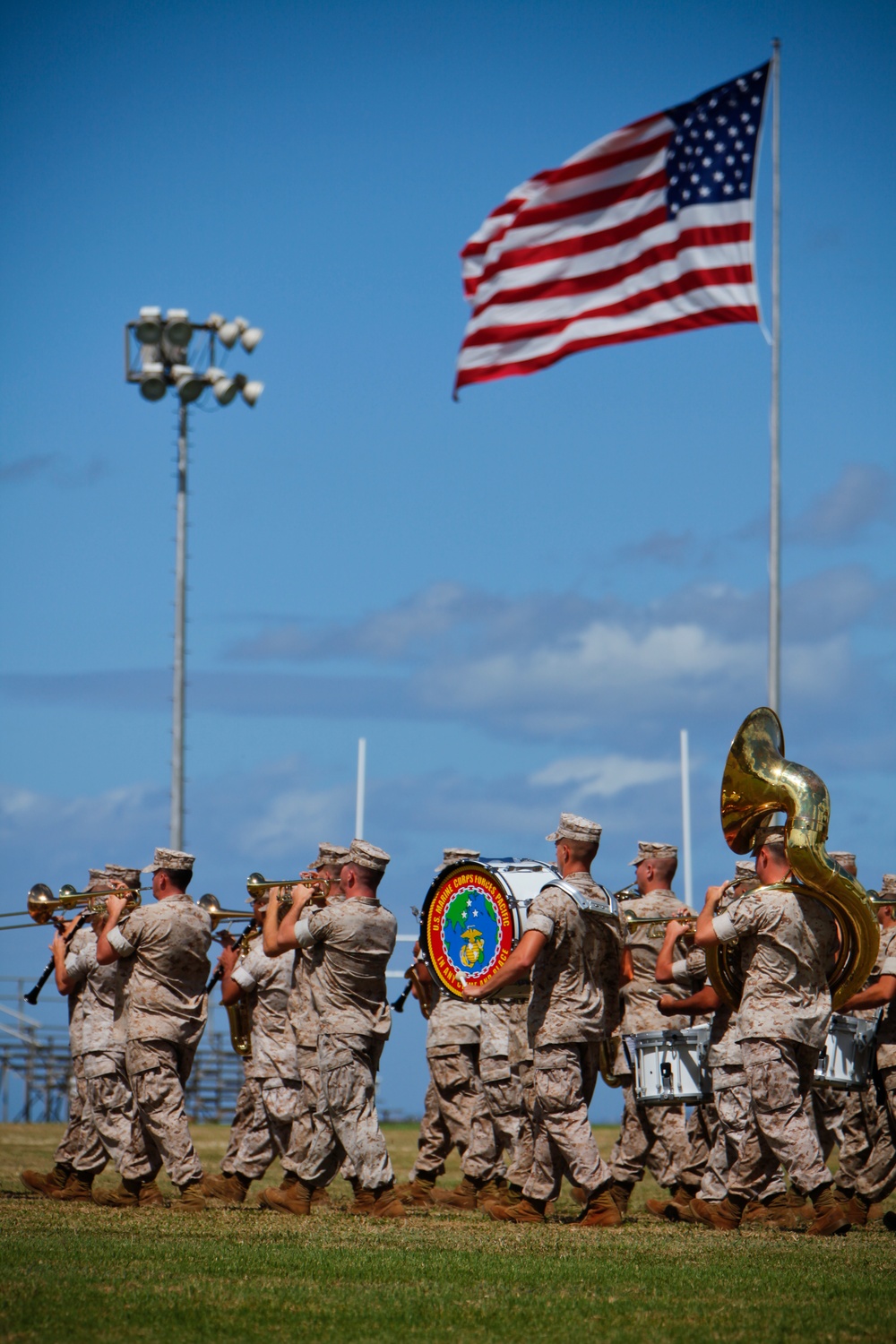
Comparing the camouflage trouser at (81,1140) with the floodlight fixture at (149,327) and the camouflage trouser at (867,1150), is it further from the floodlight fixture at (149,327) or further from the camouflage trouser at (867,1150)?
the floodlight fixture at (149,327)

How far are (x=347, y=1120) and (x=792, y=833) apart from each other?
325 cm

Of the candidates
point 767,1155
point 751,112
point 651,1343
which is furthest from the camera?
point 751,112

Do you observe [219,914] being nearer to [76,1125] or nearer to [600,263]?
[76,1125]

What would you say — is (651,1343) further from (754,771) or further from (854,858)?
(854,858)

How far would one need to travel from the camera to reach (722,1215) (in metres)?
10.5

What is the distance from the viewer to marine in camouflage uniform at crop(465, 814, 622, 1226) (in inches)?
421

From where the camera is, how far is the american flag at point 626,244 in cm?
1855

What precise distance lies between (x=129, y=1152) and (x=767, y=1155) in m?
4.17

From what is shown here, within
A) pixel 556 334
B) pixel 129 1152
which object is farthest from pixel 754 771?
pixel 556 334

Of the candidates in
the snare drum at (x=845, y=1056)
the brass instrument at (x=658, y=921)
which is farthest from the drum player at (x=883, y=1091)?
the brass instrument at (x=658, y=921)

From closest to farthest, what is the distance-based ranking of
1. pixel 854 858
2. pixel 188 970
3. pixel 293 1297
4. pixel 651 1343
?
pixel 651 1343
pixel 293 1297
pixel 188 970
pixel 854 858

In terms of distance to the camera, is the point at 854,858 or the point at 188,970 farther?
the point at 854,858

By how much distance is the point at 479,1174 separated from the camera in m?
12.9

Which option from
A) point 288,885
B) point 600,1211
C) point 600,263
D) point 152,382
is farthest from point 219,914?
point 152,382
